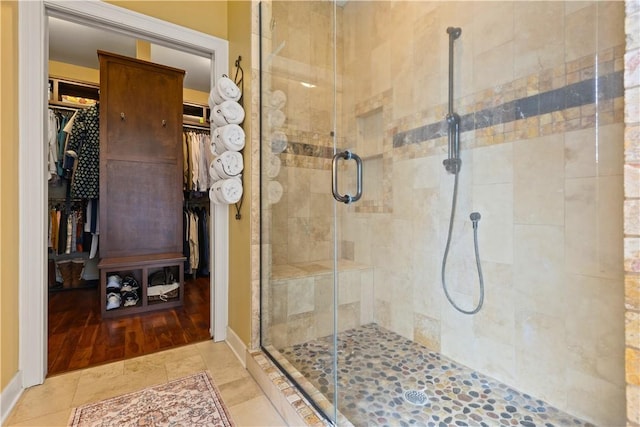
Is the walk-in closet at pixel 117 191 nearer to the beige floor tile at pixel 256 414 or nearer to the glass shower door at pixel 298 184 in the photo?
the glass shower door at pixel 298 184

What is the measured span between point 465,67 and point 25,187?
2.49m

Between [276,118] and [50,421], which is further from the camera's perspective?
[276,118]

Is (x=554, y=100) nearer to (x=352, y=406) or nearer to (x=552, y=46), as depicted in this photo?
(x=552, y=46)

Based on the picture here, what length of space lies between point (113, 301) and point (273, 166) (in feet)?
6.95

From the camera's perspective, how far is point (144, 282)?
2.85 metres

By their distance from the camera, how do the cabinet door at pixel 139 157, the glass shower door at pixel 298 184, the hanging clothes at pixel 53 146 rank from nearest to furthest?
the glass shower door at pixel 298 184 < the cabinet door at pixel 139 157 < the hanging clothes at pixel 53 146

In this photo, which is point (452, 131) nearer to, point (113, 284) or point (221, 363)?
point (221, 363)

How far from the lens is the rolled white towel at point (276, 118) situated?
6.34 feet

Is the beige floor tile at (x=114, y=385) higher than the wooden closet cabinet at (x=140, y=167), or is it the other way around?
the wooden closet cabinet at (x=140, y=167)

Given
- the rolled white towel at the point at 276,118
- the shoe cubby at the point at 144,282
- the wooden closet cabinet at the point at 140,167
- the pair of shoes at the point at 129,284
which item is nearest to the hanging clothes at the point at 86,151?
the wooden closet cabinet at the point at 140,167

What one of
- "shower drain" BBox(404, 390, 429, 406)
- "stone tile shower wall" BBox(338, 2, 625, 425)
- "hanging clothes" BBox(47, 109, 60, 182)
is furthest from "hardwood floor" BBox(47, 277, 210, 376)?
"stone tile shower wall" BBox(338, 2, 625, 425)

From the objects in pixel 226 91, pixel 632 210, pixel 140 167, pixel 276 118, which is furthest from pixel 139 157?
pixel 632 210

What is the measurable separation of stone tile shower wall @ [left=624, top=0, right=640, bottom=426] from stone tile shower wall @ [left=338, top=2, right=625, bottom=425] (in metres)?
0.76

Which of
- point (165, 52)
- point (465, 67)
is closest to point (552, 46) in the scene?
point (465, 67)
